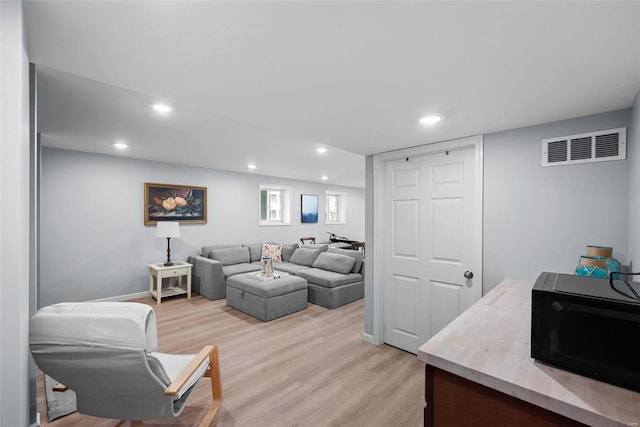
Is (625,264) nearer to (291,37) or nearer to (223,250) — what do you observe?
(291,37)

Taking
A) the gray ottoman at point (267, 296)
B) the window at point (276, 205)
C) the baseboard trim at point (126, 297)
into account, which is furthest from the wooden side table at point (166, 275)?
the window at point (276, 205)

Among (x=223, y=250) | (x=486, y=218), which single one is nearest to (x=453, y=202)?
(x=486, y=218)

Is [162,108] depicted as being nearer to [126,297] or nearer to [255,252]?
[126,297]

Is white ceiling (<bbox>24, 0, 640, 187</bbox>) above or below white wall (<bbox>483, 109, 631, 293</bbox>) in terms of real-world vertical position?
above

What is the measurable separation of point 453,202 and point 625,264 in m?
1.16

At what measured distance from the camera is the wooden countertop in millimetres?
836

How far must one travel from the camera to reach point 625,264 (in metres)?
1.78

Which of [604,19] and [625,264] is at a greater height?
[604,19]

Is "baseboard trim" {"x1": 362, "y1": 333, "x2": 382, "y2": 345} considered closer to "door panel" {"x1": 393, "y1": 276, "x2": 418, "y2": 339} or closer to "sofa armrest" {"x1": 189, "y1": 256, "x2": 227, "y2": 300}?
"door panel" {"x1": 393, "y1": 276, "x2": 418, "y2": 339}

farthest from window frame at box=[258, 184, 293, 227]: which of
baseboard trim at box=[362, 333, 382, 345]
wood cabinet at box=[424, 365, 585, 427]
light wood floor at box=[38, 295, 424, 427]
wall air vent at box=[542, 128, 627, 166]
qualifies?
wood cabinet at box=[424, 365, 585, 427]

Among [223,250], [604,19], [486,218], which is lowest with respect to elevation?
[223,250]

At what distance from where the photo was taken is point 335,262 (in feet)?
16.3

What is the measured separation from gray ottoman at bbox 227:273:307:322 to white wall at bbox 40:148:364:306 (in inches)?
66.3

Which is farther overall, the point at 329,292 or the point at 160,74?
the point at 329,292
